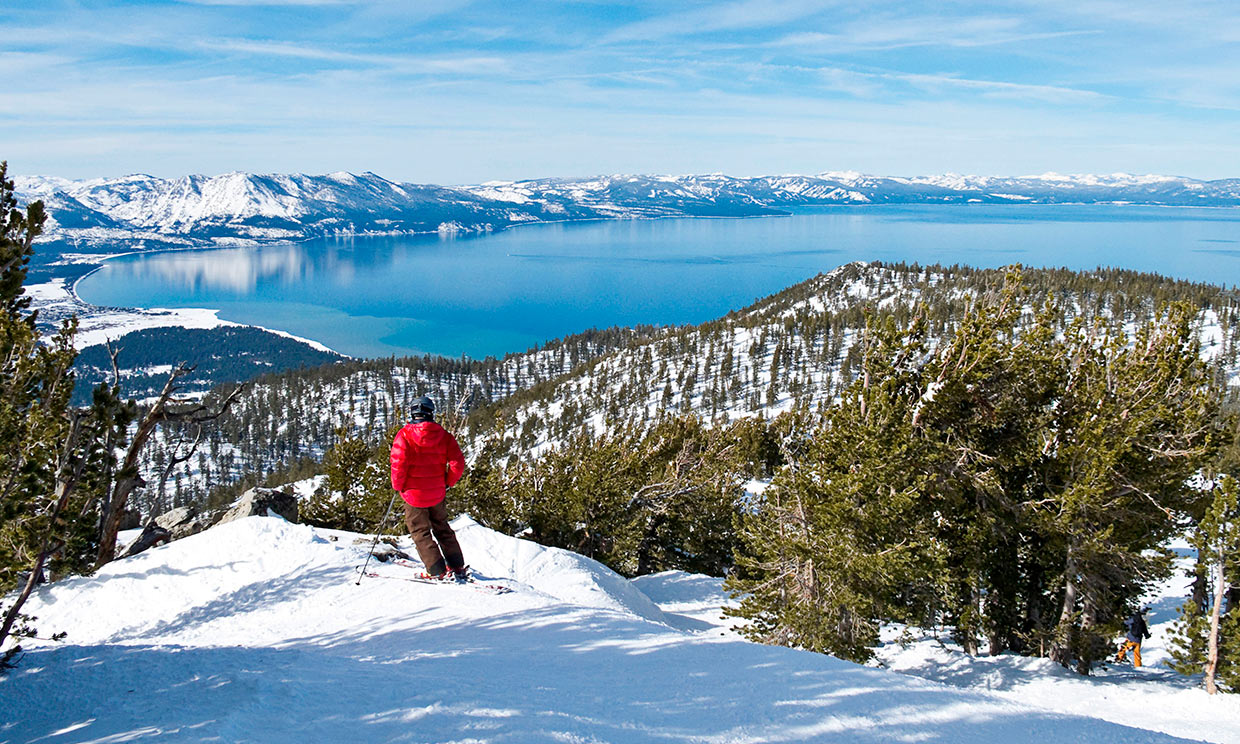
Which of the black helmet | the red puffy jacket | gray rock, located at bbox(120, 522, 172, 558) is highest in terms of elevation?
the black helmet

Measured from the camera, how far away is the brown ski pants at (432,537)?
36.8 ft

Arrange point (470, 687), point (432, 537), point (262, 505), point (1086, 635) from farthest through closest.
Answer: point (262, 505), point (1086, 635), point (432, 537), point (470, 687)

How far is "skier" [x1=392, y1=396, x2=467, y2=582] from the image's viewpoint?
35.8ft

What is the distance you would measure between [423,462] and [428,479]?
29cm

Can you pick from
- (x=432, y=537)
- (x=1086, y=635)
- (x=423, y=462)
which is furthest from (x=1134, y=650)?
(x=423, y=462)

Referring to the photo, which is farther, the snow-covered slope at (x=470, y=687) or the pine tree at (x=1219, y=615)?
the pine tree at (x=1219, y=615)

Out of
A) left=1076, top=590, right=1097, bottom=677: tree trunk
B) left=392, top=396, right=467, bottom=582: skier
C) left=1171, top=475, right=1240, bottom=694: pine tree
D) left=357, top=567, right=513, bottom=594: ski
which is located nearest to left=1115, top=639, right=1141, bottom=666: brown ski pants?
left=1171, top=475, right=1240, bottom=694: pine tree

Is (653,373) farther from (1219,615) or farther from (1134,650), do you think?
(1219,615)

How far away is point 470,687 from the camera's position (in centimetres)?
668

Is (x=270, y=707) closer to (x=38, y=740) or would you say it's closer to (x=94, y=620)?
(x=38, y=740)

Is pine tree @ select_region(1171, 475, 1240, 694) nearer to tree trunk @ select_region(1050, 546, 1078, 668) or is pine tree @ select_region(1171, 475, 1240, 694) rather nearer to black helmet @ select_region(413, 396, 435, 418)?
tree trunk @ select_region(1050, 546, 1078, 668)

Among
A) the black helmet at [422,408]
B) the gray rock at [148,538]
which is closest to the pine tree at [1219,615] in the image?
the black helmet at [422,408]

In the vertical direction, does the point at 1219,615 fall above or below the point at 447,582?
below

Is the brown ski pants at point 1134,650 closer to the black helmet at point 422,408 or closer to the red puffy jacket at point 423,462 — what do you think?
the red puffy jacket at point 423,462
